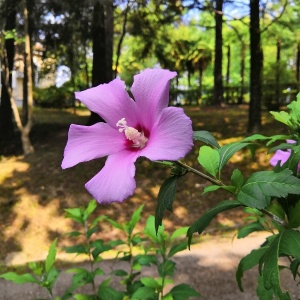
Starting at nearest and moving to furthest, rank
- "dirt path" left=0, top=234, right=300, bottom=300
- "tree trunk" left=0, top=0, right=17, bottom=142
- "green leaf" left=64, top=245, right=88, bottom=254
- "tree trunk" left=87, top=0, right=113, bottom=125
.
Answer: "green leaf" left=64, top=245, right=88, bottom=254 → "dirt path" left=0, top=234, right=300, bottom=300 → "tree trunk" left=87, top=0, right=113, bottom=125 → "tree trunk" left=0, top=0, right=17, bottom=142

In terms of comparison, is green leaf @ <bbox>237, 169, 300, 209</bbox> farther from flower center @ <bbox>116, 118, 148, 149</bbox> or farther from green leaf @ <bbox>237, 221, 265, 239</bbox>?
green leaf @ <bbox>237, 221, 265, 239</bbox>

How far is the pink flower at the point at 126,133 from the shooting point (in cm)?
80

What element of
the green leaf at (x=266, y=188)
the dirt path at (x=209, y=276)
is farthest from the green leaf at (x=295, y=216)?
the dirt path at (x=209, y=276)

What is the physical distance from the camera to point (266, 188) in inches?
37.8

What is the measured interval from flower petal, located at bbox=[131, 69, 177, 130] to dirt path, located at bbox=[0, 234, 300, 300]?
10.3 ft

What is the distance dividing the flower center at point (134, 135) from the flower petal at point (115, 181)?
4cm

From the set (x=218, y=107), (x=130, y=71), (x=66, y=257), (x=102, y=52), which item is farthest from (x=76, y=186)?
(x=130, y=71)

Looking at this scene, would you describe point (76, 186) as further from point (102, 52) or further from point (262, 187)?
point (262, 187)

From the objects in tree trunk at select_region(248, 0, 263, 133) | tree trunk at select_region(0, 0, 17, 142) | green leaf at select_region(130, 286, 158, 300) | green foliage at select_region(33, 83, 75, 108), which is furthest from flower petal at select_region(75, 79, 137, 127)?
green foliage at select_region(33, 83, 75, 108)

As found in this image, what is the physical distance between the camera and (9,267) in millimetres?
6035

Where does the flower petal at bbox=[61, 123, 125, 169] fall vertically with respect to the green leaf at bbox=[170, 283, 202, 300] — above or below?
above

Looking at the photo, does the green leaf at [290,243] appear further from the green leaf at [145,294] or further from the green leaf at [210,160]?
the green leaf at [145,294]

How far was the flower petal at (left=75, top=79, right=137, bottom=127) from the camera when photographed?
962 mm

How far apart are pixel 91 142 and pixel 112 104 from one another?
0.10m
